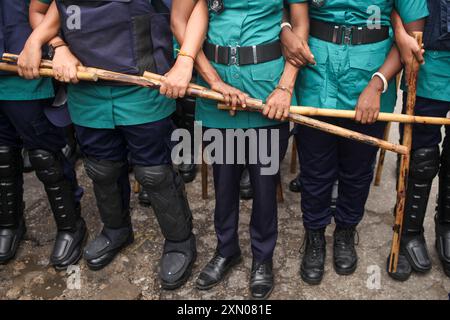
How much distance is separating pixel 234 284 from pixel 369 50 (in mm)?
1797

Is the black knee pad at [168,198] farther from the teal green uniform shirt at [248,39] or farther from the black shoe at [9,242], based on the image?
the black shoe at [9,242]

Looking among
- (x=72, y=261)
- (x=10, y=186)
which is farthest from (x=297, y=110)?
(x=10, y=186)

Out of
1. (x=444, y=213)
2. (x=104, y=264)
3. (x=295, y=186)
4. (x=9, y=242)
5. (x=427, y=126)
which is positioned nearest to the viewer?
(x=427, y=126)

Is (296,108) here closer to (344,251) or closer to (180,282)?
(344,251)

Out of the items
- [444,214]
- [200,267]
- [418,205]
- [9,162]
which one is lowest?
[200,267]

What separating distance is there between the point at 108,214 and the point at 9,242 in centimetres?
84

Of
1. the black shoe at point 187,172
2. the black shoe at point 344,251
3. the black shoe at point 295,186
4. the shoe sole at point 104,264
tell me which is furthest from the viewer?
the black shoe at point 187,172

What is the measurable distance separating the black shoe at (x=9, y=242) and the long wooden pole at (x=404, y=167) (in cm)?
276

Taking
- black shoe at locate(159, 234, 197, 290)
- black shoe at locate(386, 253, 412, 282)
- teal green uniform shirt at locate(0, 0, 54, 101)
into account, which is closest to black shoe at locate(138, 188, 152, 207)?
black shoe at locate(159, 234, 197, 290)

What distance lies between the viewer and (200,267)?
3.69 meters

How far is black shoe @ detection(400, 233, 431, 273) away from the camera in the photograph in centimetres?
352

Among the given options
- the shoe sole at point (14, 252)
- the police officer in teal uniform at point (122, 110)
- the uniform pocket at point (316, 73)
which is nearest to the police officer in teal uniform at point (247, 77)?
the uniform pocket at point (316, 73)

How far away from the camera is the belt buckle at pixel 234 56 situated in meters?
2.84

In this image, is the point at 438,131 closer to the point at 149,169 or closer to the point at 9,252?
the point at 149,169
